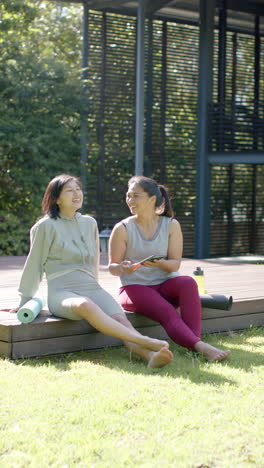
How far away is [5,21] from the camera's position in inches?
442

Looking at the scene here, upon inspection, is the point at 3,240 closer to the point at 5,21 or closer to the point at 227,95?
the point at 5,21

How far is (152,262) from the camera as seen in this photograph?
4.30m

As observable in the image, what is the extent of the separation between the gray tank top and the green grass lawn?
21.8 inches

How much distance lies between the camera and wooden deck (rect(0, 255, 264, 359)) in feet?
13.0

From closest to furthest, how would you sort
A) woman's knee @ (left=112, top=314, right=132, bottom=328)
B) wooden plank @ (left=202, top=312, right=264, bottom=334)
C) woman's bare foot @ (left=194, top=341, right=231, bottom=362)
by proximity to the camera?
woman's bare foot @ (left=194, top=341, right=231, bottom=362) < woman's knee @ (left=112, top=314, right=132, bottom=328) < wooden plank @ (left=202, top=312, right=264, bottom=334)

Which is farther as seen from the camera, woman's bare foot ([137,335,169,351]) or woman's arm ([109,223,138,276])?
woman's arm ([109,223,138,276])

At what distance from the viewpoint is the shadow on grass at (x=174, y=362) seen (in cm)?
365

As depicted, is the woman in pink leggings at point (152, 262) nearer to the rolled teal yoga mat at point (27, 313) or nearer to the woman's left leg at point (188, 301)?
the woman's left leg at point (188, 301)

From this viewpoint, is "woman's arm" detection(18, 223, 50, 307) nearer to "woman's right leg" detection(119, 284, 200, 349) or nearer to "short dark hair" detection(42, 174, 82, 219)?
"short dark hair" detection(42, 174, 82, 219)

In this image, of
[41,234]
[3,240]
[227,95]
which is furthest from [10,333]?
[227,95]

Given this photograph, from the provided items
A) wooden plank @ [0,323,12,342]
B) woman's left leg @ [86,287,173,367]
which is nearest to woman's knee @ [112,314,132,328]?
woman's left leg @ [86,287,173,367]

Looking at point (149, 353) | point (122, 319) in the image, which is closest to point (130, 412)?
point (149, 353)

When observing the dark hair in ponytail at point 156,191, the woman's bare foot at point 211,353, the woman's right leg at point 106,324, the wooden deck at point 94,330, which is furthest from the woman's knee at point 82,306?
A: the dark hair in ponytail at point 156,191

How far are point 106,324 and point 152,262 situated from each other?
0.60 m
